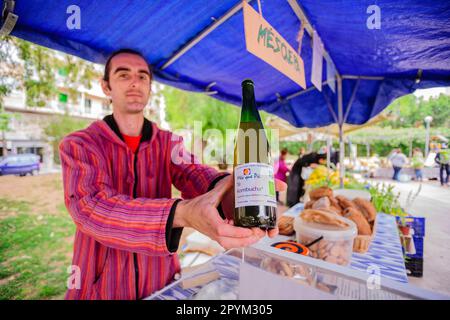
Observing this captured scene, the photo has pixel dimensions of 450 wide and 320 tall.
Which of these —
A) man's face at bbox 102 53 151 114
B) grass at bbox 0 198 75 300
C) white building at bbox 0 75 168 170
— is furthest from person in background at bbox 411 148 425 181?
grass at bbox 0 198 75 300

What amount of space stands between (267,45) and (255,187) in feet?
2.43

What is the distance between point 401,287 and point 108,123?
4.71ft

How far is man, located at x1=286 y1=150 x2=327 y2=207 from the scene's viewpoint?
19.2 feet

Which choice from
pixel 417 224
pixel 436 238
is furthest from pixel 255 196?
pixel 417 224

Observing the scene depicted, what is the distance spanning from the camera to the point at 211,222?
2.05 feet

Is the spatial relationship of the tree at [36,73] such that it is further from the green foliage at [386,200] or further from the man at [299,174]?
the man at [299,174]

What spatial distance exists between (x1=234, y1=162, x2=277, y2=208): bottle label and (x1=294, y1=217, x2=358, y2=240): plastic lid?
0.54 m

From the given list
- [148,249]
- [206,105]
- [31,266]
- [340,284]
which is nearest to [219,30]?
[148,249]

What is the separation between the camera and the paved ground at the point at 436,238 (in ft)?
3.06

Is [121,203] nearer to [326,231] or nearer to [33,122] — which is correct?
[326,231]

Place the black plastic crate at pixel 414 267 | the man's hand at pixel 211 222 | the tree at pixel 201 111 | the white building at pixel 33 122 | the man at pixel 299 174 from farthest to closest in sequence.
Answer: the tree at pixel 201 111 → the man at pixel 299 174 → the white building at pixel 33 122 → the black plastic crate at pixel 414 267 → the man's hand at pixel 211 222

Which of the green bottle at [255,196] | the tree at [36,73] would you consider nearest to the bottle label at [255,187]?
the green bottle at [255,196]

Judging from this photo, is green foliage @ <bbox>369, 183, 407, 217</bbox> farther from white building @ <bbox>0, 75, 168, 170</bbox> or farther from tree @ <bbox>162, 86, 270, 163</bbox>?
tree @ <bbox>162, 86, 270, 163</bbox>

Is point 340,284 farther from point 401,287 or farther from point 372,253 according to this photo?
point 372,253
